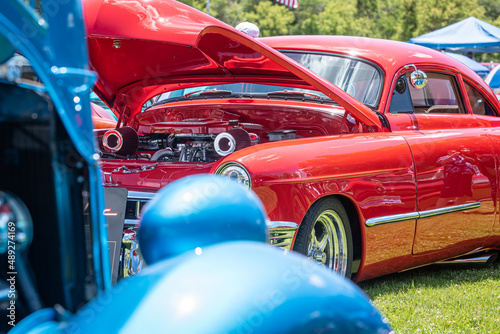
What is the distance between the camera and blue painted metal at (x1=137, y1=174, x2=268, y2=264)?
56.6 inches

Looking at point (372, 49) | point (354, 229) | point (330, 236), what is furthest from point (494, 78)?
point (330, 236)

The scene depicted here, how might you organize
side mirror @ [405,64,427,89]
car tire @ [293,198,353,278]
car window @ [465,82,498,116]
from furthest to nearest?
car window @ [465,82,498,116] < side mirror @ [405,64,427,89] < car tire @ [293,198,353,278]

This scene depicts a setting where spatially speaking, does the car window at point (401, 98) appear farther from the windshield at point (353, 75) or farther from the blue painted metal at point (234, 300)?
the blue painted metal at point (234, 300)

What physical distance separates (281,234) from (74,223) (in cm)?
156

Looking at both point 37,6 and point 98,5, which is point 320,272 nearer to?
point 37,6

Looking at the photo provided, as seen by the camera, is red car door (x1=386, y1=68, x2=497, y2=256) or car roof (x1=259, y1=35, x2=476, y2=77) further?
car roof (x1=259, y1=35, x2=476, y2=77)

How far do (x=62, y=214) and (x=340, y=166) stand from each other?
1.98 m

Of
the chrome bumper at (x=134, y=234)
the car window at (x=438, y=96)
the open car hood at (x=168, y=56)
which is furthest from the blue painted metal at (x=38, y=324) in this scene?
the car window at (x=438, y=96)

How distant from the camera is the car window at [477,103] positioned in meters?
4.76

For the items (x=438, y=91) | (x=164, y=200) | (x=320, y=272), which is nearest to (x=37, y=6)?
(x=164, y=200)

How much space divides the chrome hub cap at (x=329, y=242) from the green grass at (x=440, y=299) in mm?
304

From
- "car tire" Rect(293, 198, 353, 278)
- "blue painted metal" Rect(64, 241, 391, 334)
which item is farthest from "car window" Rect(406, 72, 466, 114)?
"blue painted metal" Rect(64, 241, 391, 334)

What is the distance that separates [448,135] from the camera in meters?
4.06

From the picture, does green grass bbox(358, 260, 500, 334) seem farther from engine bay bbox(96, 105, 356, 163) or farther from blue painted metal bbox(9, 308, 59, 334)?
blue painted metal bbox(9, 308, 59, 334)
